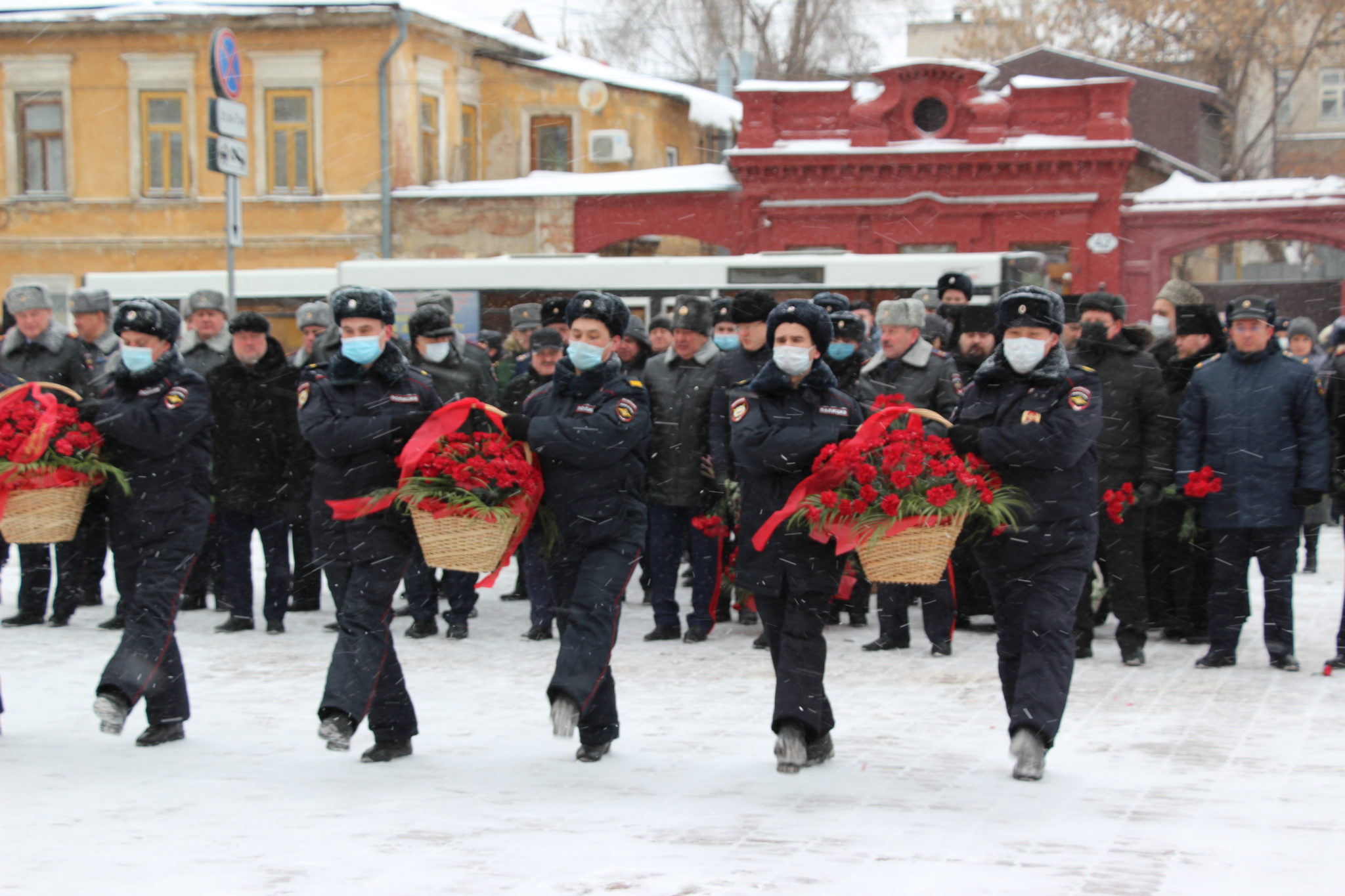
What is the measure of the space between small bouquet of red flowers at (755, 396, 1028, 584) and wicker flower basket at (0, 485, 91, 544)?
3151 mm

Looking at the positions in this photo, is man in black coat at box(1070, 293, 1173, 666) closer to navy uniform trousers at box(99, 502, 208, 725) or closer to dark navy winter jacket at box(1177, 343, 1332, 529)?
dark navy winter jacket at box(1177, 343, 1332, 529)

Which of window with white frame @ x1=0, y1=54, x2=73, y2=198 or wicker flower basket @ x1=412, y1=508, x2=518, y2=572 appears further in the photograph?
window with white frame @ x1=0, y1=54, x2=73, y2=198

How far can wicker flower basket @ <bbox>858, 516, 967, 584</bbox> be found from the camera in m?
5.92

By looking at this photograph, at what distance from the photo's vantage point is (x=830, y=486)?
610 centimetres

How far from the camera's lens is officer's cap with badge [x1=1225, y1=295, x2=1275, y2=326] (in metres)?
8.72

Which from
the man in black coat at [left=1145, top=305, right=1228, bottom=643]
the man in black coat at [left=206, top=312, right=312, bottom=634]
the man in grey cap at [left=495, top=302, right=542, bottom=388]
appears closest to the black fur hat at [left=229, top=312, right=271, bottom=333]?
the man in black coat at [left=206, top=312, right=312, bottom=634]

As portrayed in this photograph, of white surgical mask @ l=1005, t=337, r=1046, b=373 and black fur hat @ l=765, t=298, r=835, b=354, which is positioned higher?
black fur hat @ l=765, t=298, r=835, b=354

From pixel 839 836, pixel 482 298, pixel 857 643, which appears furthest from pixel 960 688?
pixel 482 298

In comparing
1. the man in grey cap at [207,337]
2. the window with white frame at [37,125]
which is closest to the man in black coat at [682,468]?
the man in grey cap at [207,337]

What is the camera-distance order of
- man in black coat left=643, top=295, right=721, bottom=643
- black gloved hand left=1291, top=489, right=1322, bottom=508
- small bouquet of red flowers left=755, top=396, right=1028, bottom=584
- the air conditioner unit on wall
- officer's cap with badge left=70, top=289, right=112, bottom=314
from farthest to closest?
the air conditioner unit on wall → officer's cap with badge left=70, top=289, right=112, bottom=314 → man in black coat left=643, top=295, right=721, bottom=643 → black gloved hand left=1291, top=489, right=1322, bottom=508 → small bouquet of red flowers left=755, top=396, right=1028, bottom=584

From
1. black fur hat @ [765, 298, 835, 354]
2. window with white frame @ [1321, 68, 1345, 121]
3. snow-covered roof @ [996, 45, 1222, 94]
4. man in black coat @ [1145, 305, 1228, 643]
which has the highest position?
window with white frame @ [1321, 68, 1345, 121]

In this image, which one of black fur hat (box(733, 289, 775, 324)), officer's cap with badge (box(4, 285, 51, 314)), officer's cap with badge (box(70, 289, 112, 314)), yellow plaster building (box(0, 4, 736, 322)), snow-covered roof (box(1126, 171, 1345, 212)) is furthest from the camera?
yellow plaster building (box(0, 4, 736, 322))

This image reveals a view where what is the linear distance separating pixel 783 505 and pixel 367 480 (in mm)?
1698

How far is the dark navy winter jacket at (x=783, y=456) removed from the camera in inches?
246
